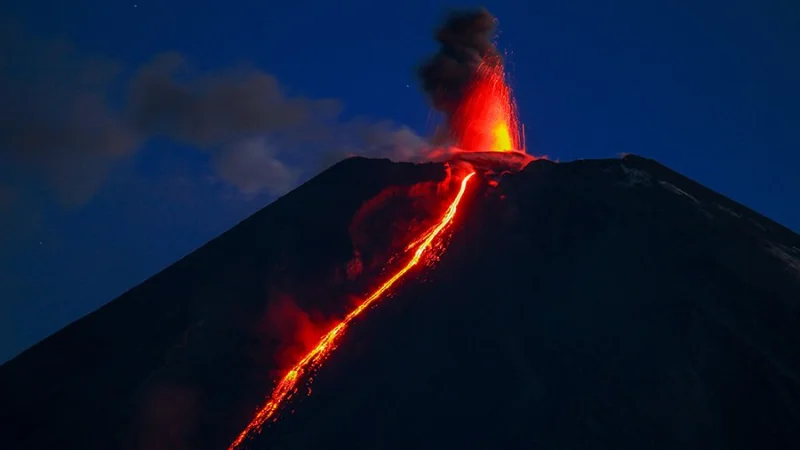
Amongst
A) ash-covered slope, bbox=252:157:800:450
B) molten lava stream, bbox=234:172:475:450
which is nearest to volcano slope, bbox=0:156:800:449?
ash-covered slope, bbox=252:157:800:450

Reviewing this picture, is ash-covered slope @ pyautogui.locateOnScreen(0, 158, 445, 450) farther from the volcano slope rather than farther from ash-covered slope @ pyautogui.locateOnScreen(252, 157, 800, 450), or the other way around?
ash-covered slope @ pyautogui.locateOnScreen(252, 157, 800, 450)

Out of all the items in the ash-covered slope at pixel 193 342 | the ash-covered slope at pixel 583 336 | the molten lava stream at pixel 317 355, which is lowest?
the ash-covered slope at pixel 583 336

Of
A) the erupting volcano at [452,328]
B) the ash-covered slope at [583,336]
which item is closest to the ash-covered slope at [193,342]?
the erupting volcano at [452,328]

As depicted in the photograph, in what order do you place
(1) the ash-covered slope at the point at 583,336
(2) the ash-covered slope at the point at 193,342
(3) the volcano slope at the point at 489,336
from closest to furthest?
1. (1) the ash-covered slope at the point at 583,336
2. (3) the volcano slope at the point at 489,336
3. (2) the ash-covered slope at the point at 193,342

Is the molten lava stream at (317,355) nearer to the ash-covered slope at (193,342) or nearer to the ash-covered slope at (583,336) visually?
the ash-covered slope at (583,336)

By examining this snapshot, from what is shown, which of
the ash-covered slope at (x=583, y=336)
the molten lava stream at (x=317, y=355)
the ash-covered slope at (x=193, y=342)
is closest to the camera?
the ash-covered slope at (x=583, y=336)

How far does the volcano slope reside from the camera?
20.6 metres

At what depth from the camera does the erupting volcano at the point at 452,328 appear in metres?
20.8

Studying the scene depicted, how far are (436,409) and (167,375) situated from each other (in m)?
Result: 8.56

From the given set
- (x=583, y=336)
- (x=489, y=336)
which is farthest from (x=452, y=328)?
(x=583, y=336)

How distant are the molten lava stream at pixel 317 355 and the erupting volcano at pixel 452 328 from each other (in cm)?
10

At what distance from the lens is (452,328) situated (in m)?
24.1

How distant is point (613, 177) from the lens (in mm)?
30359

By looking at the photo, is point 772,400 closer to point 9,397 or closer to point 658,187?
point 658,187
